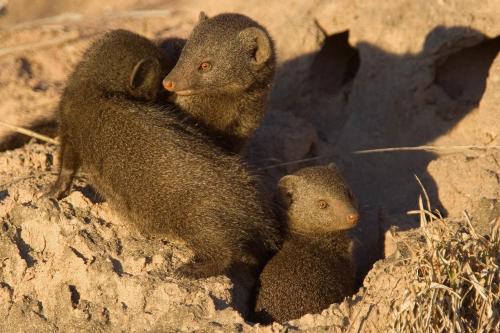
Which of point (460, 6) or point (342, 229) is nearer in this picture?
point (342, 229)

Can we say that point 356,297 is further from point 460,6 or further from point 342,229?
point 460,6

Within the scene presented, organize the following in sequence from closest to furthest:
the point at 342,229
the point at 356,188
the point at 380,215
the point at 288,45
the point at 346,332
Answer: the point at 346,332, the point at 342,229, the point at 380,215, the point at 356,188, the point at 288,45

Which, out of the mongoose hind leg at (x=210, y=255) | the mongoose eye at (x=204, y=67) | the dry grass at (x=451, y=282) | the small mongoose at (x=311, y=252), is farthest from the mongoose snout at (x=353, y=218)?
the mongoose eye at (x=204, y=67)

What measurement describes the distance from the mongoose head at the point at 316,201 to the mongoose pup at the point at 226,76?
333mm

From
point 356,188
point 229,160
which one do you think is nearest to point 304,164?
point 356,188

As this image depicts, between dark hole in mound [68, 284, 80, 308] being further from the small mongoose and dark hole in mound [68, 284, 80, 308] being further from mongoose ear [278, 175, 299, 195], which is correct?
mongoose ear [278, 175, 299, 195]

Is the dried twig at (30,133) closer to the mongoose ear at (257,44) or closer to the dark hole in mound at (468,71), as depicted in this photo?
the mongoose ear at (257,44)

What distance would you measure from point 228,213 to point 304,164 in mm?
1399

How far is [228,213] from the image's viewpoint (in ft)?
10.6

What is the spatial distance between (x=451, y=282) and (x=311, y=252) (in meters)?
0.93

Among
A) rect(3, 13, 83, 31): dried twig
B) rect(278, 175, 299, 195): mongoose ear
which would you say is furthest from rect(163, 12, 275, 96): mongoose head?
rect(3, 13, 83, 31): dried twig

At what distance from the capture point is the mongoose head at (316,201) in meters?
3.76

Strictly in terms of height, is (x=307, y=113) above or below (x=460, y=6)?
below

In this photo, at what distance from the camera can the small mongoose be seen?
330 cm
